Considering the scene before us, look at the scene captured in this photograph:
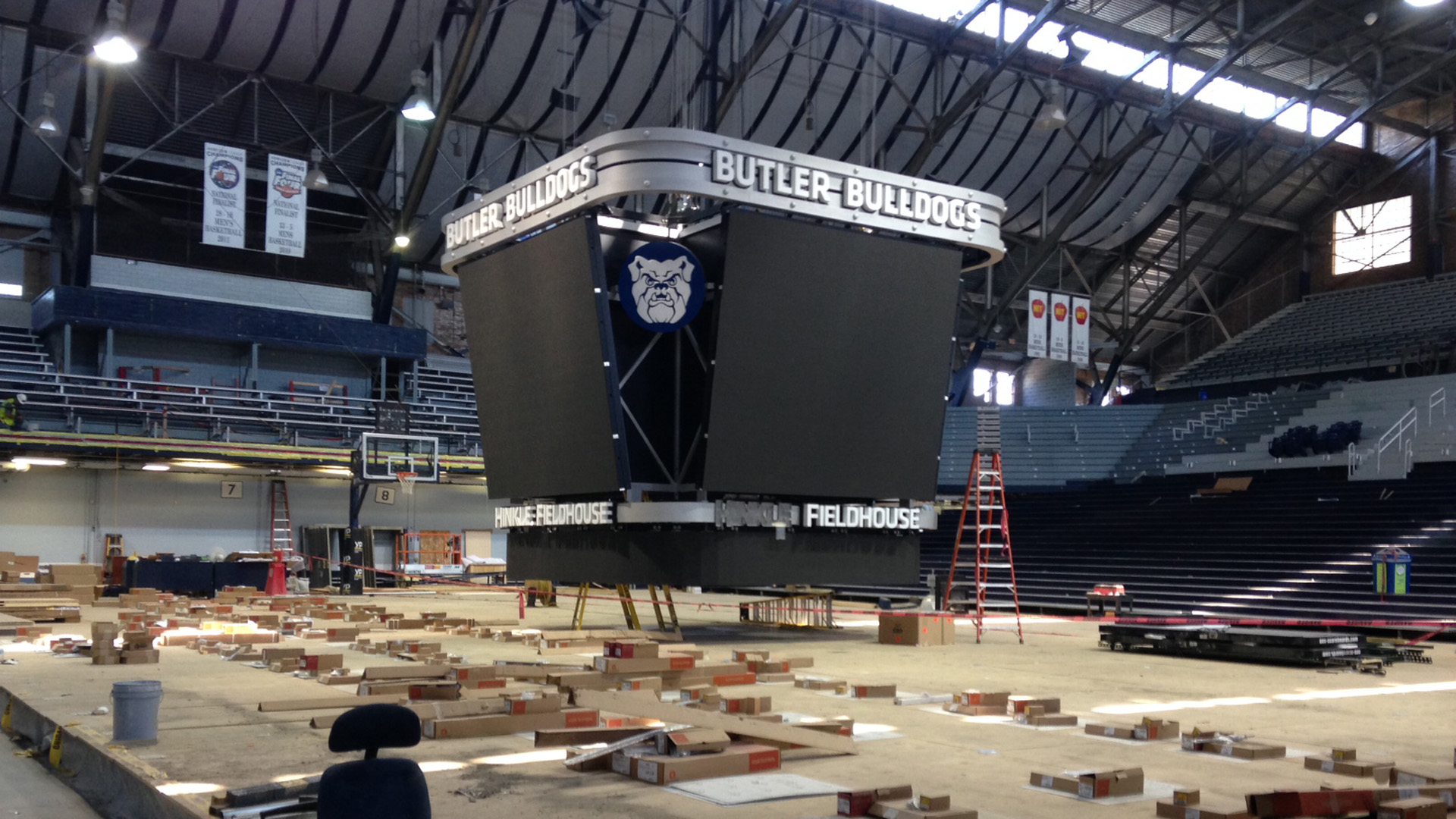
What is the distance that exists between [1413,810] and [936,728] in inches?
137

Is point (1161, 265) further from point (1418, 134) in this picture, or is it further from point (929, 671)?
point (929, 671)

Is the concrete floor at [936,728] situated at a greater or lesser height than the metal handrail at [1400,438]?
lesser

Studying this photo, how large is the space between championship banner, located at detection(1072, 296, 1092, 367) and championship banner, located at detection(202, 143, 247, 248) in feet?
75.7

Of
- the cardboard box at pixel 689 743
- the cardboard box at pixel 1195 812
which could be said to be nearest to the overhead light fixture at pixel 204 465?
the cardboard box at pixel 689 743

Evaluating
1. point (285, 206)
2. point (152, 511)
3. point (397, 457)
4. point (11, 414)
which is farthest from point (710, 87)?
point (152, 511)

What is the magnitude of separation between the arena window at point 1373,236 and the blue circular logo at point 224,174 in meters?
36.8

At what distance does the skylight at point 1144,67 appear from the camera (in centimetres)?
3195

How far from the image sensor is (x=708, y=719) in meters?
7.78

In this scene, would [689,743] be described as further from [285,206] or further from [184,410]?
[184,410]

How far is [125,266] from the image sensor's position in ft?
102

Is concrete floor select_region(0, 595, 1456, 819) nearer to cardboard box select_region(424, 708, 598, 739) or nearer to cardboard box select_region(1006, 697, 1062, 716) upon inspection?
cardboard box select_region(424, 708, 598, 739)

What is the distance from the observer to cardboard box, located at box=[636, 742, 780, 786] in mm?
6285

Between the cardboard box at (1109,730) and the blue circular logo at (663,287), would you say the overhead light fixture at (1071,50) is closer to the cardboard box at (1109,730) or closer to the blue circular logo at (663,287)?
the blue circular logo at (663,287)

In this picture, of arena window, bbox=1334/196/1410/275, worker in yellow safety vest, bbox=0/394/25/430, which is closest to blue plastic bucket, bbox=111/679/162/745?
worker in yellow safety vest, bbox=0/394/25/430
